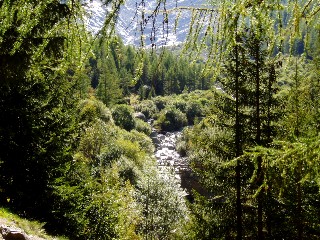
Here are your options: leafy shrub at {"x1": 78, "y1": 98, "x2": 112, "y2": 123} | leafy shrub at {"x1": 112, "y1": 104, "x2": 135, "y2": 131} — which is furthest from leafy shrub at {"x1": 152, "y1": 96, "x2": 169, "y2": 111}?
leafy shrub at {"x1": 78, "y1": 98, "x2": 112, "y2": 123}

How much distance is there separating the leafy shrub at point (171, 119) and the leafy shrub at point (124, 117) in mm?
13208


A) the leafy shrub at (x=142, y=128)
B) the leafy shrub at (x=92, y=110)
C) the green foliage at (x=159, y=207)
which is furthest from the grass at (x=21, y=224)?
the leafy shrub at (x=142, y=128)

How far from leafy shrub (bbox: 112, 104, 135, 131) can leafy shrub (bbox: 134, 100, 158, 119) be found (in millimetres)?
18413

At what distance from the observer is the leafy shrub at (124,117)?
171 ft

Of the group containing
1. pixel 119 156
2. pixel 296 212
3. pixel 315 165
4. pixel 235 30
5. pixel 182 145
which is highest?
pixel 235 30

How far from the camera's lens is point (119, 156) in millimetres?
32188

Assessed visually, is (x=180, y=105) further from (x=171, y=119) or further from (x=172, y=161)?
(x=172, y=161)

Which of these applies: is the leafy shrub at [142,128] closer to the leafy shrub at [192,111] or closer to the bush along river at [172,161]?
the bush along river at [172,161]

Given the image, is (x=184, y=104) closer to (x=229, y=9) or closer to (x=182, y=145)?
(x=182, y=145)

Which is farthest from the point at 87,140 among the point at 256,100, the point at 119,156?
the point at 256,100

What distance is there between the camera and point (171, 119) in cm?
6838

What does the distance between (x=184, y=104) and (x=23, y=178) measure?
62727 millimetres

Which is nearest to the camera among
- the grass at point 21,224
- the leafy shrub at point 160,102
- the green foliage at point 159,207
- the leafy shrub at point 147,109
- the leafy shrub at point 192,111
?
the grass at point 21,224

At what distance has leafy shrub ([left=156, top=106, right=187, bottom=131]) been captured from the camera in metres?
66.8
